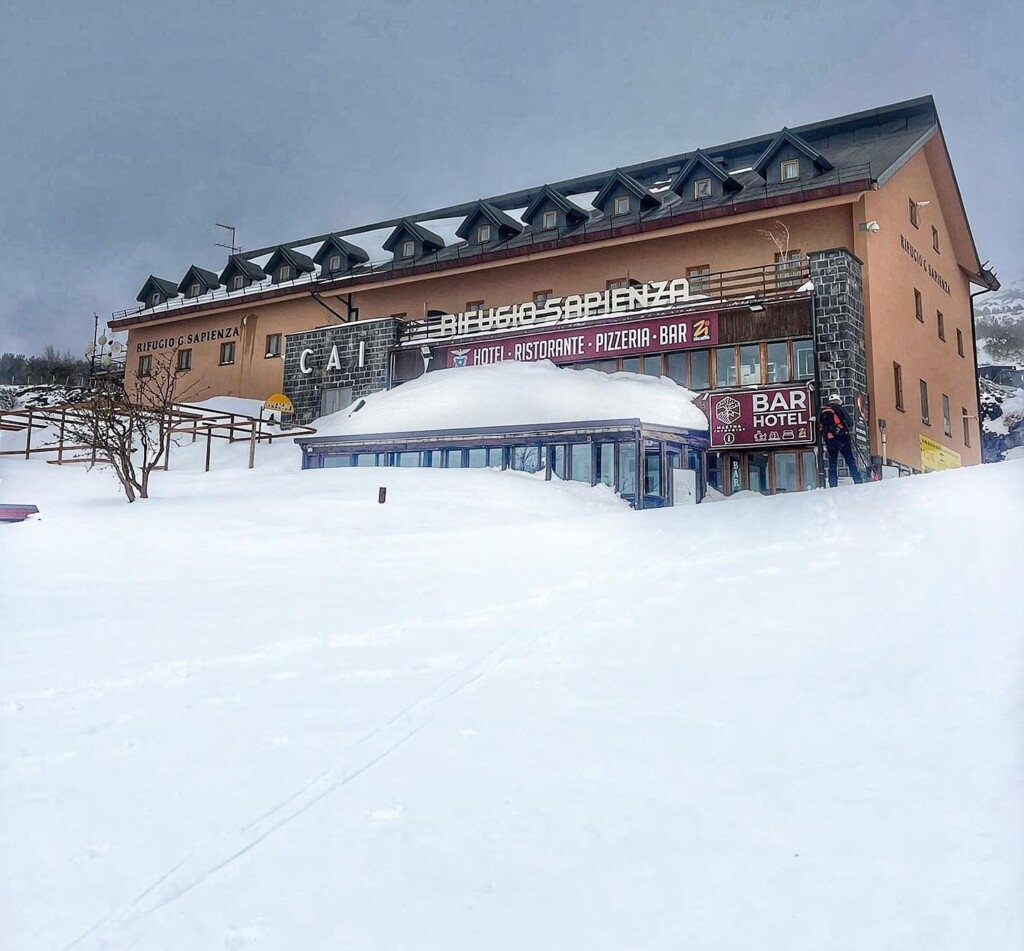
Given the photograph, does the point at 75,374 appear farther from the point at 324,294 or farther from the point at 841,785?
the point at 324,294

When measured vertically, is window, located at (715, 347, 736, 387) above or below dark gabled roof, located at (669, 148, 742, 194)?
below

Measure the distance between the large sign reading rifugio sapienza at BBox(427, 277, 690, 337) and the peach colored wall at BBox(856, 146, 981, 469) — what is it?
14.5ft

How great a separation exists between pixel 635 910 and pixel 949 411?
24007 mm

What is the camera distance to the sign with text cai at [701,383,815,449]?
A: 17.6m

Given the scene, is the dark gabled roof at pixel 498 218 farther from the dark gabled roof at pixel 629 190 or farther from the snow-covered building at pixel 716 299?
the dark gabled roof at pixel 629 190

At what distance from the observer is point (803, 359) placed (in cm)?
1814

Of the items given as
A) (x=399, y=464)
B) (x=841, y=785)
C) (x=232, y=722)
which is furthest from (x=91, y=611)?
(x=399, y=464)

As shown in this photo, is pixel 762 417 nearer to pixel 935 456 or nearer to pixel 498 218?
pixel 935 456

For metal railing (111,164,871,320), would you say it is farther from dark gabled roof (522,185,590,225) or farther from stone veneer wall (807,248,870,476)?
stone veneer wall (807,248,870,476)

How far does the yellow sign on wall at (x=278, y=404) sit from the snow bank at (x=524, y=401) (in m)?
4.70

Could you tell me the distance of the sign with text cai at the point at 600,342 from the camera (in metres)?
19.3

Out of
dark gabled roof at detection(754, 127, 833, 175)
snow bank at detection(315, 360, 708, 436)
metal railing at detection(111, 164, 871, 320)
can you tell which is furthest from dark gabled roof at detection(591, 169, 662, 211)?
snow bank at detection(315, 360, 708, 436)

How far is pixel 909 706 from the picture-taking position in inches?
155

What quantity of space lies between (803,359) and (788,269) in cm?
242
